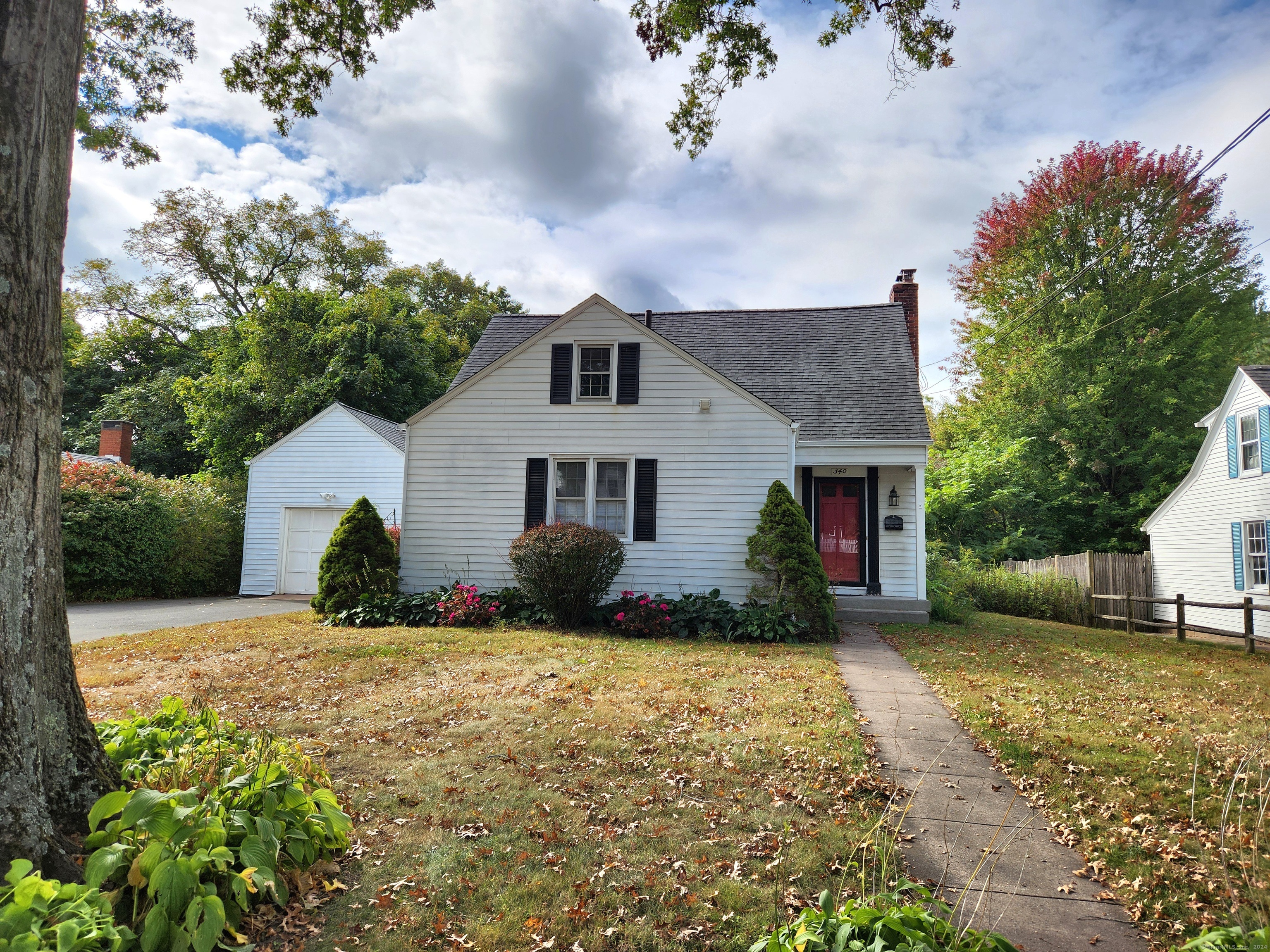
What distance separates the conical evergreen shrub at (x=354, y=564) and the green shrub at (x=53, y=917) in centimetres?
Answer: 979

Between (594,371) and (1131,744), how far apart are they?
9.76 metres

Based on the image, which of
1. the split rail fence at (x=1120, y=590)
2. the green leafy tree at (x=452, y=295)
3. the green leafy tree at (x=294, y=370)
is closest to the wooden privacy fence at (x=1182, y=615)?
the split rail fence at (x=1120, y=590)

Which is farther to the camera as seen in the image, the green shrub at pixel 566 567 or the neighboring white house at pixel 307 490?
the neighboring white house at pixel 307 490

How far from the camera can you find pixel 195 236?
90.7 ft

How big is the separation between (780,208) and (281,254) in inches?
1059

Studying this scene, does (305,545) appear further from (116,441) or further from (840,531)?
(840,531)

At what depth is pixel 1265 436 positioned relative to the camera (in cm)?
1320

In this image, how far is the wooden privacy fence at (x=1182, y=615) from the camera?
36.3 feet

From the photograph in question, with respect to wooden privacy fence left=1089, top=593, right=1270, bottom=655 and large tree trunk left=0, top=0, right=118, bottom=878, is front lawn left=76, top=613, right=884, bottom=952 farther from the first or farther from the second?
wooden privacy fence left=1089, top=593, right=1270, bottom=655

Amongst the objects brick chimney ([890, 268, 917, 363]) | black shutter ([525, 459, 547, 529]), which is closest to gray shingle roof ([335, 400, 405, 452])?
black shutter ([525, 459, 547, 529])

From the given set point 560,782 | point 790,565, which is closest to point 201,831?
point 560,782

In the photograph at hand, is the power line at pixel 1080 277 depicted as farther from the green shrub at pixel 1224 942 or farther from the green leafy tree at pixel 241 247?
the green leafy tree at pixel 241 247

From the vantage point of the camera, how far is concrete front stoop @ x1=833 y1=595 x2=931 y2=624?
1200 cm

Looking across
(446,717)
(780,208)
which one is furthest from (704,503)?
(446,717)
